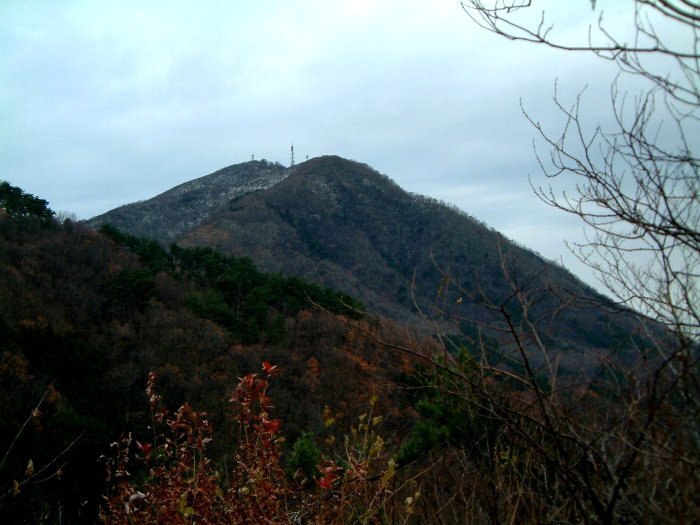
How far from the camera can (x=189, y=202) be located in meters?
98.7

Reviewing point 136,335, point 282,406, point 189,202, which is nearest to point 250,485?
point 282,406

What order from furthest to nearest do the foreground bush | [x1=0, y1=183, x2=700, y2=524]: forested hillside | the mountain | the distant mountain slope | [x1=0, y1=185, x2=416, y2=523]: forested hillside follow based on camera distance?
the distant mountain slope
the mountain
[x1=0, y1=185, x2=416, y2=523]: forested hillside
the foreground bush
[x1=0, y1=183, x2=700, y2=524]: forested hillside

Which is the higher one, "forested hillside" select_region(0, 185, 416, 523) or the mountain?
the mountain

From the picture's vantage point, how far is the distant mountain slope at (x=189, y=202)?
89.2m

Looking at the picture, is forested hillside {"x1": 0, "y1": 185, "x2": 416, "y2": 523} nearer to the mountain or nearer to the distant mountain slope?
the mountain

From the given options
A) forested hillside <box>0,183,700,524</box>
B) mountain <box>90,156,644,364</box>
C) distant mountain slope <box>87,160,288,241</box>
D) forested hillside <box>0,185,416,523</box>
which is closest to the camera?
forested hillside <box>0,183,700,524</box>

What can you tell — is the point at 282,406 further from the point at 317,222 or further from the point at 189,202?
the point at 189,202

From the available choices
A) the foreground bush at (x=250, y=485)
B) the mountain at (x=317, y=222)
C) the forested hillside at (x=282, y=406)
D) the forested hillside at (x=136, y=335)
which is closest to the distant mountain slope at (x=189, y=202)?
the mountain at (x=317, y=222)

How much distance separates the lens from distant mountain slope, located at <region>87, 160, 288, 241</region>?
8919cm

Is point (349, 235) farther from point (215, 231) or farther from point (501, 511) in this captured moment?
point (501, 511)

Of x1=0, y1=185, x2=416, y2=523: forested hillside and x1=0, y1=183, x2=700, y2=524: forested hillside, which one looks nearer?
x1=0, y1=183, x2=700, y2=524: forested hillside

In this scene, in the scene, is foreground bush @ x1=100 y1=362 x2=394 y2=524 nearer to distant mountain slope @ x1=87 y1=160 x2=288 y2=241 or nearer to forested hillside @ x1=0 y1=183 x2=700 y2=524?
forested hillside @ x1=0 y1=183 x2=700 y2=524

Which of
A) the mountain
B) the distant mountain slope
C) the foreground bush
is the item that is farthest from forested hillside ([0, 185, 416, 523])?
the distant mountain slope

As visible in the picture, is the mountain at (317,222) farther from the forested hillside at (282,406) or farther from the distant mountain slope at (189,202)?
the forested hillside at (282,406)
